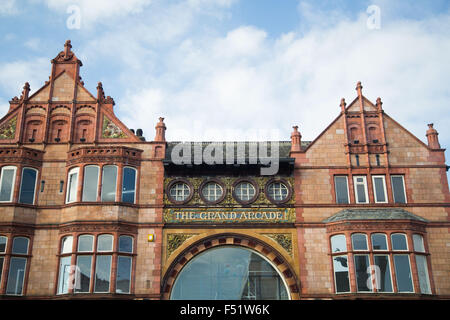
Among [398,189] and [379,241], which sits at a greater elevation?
[398,189]

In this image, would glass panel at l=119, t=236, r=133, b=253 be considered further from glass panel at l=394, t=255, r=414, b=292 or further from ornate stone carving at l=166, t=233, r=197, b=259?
glass panel at l=394, t=255, r=414, b=292

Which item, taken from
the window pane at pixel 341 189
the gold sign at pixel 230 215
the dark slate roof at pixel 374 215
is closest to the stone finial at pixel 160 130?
the gold sign at pixel 230 215

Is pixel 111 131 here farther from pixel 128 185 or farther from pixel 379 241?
pixel 379 241

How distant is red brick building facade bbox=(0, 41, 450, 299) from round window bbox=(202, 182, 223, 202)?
55 millimetres

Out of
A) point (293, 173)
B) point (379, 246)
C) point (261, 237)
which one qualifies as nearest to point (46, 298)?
point (261, 237)

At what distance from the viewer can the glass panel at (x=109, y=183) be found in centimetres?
2623

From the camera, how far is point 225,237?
26.1 m

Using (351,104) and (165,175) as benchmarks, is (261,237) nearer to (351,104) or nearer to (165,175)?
(165,175)

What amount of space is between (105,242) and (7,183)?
616 cm

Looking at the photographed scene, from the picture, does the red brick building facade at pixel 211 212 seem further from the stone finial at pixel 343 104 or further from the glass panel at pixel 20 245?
the stone finial at pixel 343 104

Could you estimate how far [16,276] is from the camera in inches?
989

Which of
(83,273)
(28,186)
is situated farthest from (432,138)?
(28,186)

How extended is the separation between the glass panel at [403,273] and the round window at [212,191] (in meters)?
9.32

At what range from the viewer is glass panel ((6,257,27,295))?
24.9 m
